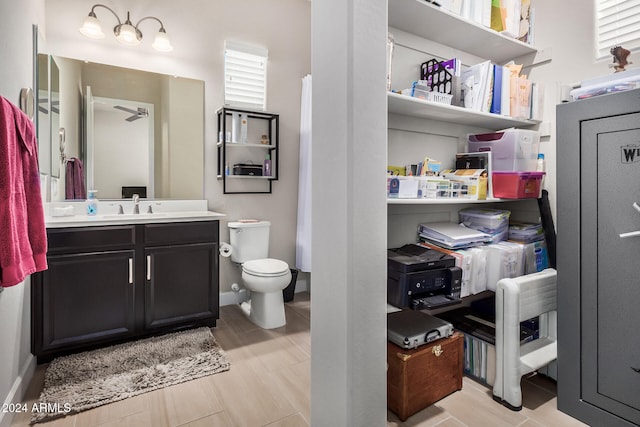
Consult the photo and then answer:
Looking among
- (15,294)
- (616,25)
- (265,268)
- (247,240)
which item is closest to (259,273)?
(265,268)

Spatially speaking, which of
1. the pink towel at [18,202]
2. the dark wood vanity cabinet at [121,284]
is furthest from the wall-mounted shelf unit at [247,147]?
the pink towel at [18,202]

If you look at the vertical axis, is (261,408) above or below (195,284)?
below

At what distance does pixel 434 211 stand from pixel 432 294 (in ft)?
2.17

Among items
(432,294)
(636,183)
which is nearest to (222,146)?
(432,294)

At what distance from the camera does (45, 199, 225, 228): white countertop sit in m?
2.23

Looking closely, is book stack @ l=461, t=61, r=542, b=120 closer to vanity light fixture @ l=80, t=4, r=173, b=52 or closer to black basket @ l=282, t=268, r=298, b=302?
black basket @ l=282, t=268, r=298, b=302

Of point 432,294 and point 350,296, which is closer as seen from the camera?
point 350,296

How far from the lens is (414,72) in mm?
2004

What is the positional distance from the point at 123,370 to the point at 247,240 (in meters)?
1.35

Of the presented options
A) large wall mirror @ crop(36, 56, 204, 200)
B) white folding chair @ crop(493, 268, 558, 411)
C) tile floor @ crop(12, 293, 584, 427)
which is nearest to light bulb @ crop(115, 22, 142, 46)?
large wall mirror @ crop(36, 56, 204, 200)

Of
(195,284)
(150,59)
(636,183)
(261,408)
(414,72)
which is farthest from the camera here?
(150,59)

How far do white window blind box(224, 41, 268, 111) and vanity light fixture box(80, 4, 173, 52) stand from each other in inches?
21.4

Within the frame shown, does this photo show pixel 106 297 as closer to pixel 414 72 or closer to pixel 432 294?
pixel 432 294

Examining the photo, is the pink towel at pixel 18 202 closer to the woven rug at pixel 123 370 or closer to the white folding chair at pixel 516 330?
the woven rug at pixel 123 370
